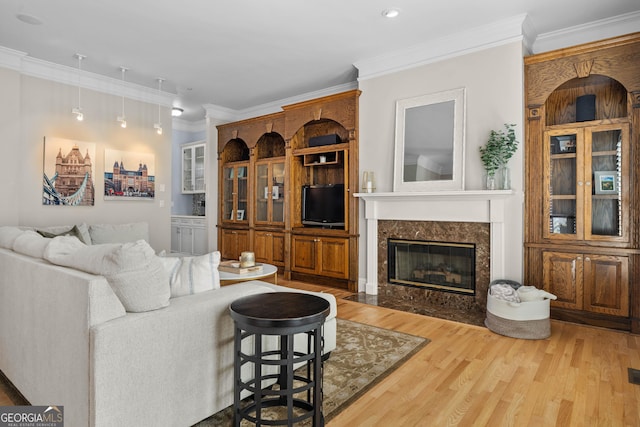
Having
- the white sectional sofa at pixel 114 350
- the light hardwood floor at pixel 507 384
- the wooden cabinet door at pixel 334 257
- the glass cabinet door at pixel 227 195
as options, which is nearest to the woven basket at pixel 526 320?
the light hardwood floor at pixel 507 384

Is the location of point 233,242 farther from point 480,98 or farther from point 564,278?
point 564,278

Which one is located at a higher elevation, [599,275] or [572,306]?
[599,275]

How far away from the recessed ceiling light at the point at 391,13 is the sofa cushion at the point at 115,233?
3954mm

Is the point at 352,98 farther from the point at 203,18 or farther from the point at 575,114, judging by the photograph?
the point at 575,114

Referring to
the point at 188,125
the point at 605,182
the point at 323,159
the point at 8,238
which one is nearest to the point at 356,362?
the point at 8,238

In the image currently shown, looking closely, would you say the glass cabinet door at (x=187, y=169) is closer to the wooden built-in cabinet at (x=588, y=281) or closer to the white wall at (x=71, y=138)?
the white wall at (x=71, y=138)

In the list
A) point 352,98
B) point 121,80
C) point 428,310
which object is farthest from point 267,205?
point 428,310

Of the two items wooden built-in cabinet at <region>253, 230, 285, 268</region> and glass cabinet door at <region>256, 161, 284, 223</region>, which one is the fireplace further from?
glass cabinet door at <region>256, 161, 284, 223</region>

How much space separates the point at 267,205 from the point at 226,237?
3.78ft

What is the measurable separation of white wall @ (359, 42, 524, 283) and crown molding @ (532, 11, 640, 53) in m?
0.58

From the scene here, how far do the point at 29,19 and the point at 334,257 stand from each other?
13.7 feet

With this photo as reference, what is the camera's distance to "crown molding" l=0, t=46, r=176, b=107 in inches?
170

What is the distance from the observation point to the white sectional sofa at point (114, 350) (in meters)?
1.49

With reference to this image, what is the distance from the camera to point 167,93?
19.0ft
